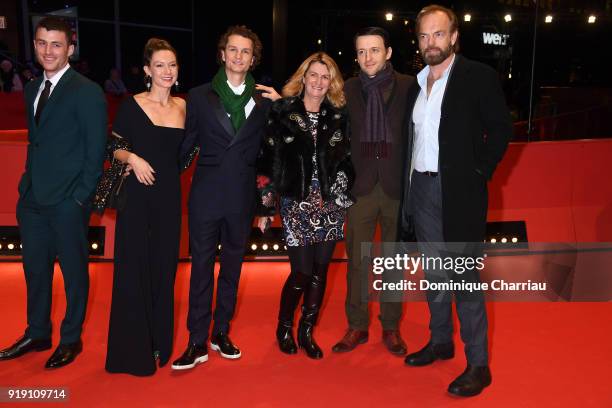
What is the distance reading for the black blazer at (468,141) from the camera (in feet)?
10.5

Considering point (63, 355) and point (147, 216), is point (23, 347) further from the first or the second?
point (147, 216)

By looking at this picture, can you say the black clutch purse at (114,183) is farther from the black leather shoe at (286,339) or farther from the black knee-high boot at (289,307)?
the black leather shoe at (286,339)

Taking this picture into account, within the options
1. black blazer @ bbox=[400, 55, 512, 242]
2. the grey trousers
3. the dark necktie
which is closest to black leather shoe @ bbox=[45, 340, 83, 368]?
the dark necktie

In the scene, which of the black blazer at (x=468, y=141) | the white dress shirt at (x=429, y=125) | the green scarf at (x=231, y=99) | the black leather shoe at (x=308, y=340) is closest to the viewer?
the black blazer at (x=468, y=141)

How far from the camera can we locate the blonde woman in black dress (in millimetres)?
3281

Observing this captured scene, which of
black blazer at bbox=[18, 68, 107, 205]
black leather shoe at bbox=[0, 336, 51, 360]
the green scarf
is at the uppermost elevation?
the green scarf

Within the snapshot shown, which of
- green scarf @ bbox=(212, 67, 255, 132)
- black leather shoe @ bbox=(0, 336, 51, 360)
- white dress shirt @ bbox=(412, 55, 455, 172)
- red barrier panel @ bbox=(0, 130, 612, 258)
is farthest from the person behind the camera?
red barrier panel @ bbox=(0, 130, 612, 258)

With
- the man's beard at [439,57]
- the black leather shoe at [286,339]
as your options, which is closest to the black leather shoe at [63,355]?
the black leather shoe at [286,339]

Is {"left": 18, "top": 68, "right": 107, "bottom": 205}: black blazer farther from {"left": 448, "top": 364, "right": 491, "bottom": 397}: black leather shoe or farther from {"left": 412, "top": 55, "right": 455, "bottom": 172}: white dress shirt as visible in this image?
{"left": 448, "top": 364, "right": 491, "bottom": 397}: black leather shoe

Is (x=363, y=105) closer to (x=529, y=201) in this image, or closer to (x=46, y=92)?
(x=46, y=92)

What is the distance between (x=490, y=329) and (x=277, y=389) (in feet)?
5.59

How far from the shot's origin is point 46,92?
3.46 meters

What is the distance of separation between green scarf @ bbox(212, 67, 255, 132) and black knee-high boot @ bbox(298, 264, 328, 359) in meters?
1.02

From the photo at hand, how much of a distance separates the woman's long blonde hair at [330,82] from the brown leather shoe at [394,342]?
148 centimetres
